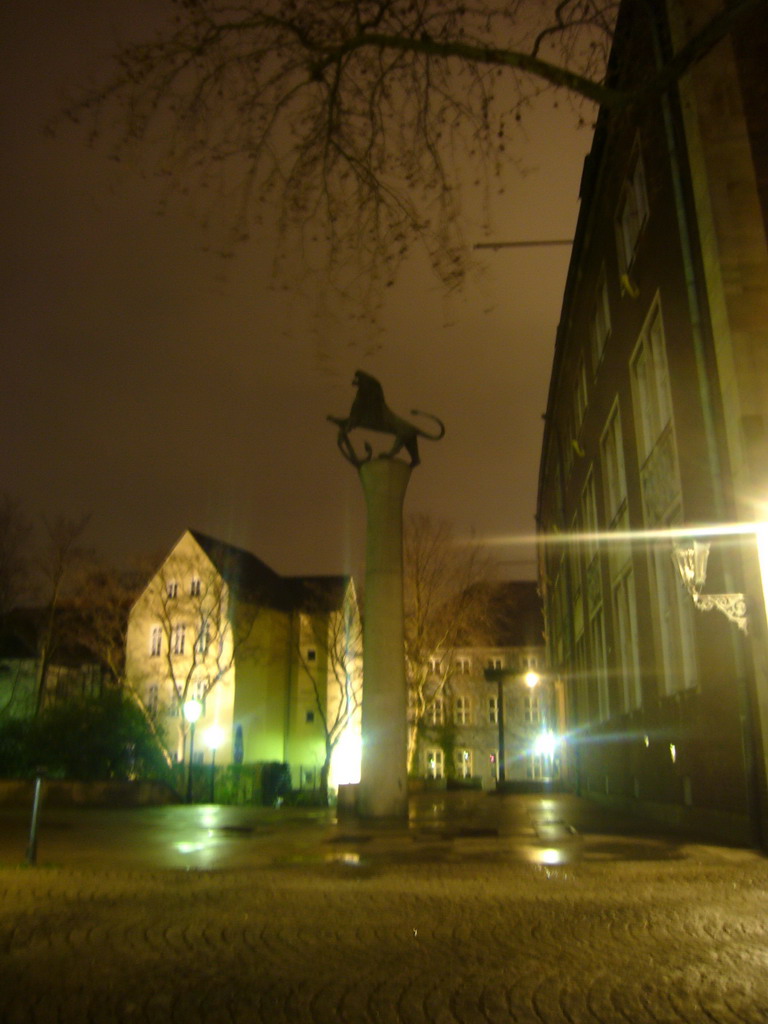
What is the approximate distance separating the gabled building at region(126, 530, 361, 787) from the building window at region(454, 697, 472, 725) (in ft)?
36.6

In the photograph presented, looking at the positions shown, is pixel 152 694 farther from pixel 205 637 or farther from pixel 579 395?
pixel 579 395

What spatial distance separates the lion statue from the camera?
20.2 m

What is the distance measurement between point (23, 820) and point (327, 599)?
3815 centimetres

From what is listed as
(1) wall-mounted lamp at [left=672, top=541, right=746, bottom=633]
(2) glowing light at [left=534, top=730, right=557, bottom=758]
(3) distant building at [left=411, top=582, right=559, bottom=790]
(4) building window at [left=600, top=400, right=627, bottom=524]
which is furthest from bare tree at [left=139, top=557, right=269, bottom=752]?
(1) wall-mounted lamp at [left=672, top=541, right=746, bottom=633]

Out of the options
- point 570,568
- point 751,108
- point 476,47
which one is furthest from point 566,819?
point 570,568

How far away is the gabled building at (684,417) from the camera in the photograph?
11.8 m

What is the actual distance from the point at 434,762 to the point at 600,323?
4608cm

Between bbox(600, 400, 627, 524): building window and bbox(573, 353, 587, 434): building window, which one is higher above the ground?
bbox(573, 353, 587, 434): building window

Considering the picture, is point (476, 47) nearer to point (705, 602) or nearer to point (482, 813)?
point (705, 602)

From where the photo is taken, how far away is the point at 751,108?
43.7 feet

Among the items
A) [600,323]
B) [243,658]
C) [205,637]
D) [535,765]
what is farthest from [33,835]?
[535,765]

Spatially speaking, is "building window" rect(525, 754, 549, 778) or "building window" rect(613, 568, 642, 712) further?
"building window" rect(525, 754, 549, 778)

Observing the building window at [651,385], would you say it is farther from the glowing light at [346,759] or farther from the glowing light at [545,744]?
the glowing light at [346,759]

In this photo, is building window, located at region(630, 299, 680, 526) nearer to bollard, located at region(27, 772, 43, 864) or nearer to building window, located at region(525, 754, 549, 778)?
bollard, located at region(27, 772, 43, 864)
